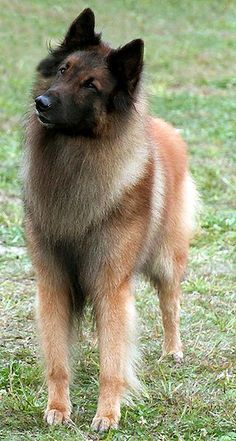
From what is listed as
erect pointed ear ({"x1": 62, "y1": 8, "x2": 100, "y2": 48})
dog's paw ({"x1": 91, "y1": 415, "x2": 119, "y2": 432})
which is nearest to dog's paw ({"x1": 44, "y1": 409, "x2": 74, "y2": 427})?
dog's paw ({"x1": 91, "y1": 415, "x2": 119, "y2": 432})

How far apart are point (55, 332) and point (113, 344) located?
30 cm

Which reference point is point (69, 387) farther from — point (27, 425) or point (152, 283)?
point (152, 283)

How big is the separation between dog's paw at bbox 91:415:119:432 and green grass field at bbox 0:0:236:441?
4 cm

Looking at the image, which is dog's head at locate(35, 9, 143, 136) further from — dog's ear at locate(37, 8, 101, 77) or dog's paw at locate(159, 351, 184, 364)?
dog's paw at locate(159, 351, 184, 364)

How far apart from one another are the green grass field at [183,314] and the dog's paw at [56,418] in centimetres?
4

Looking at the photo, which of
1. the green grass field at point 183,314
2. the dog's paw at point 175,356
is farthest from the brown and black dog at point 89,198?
the dog's paw at point 175,356

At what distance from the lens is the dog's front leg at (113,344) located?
426 centimetres

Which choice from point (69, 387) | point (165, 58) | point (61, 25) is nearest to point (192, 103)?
point (165, 58)

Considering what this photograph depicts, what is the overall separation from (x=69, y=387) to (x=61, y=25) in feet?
49.9

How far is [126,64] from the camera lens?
161 inches

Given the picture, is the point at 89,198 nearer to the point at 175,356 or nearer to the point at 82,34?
the point at 82,34

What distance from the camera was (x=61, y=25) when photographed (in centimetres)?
1891

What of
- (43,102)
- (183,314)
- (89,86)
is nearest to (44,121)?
(43,102)

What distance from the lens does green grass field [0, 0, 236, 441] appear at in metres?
4.26
